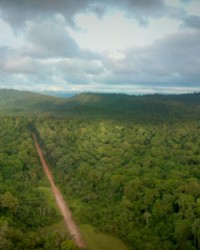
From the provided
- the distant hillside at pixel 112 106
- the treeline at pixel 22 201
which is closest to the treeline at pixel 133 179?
the treeline at pixel 22 201

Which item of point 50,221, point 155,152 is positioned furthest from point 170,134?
point 50,221

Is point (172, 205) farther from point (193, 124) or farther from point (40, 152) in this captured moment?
point (193, 124)

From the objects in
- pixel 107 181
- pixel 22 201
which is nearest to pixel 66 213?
pixel 22 201

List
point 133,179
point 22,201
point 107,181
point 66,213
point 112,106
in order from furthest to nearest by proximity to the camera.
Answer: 1. point 112,106
2. point 107,181
3. point 133,179
4. point 66,213
5. point 22,201

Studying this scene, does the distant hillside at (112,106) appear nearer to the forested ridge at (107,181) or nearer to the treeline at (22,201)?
the forested ridge at (107,181)

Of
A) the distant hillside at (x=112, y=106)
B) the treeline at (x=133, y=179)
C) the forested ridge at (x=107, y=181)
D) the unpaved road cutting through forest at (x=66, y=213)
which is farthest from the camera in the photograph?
the distant hillside at (x=112, y=106)

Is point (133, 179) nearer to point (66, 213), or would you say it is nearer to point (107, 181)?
point (107, 181)

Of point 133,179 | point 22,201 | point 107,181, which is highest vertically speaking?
point 133,179

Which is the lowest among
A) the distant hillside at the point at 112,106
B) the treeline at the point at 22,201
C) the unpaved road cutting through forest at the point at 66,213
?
the unpaved road cutting through forest at the point at 66,213

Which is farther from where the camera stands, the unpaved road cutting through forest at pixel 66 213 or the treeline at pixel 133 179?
the unpaved road cutting through forest at pixel 66 213
